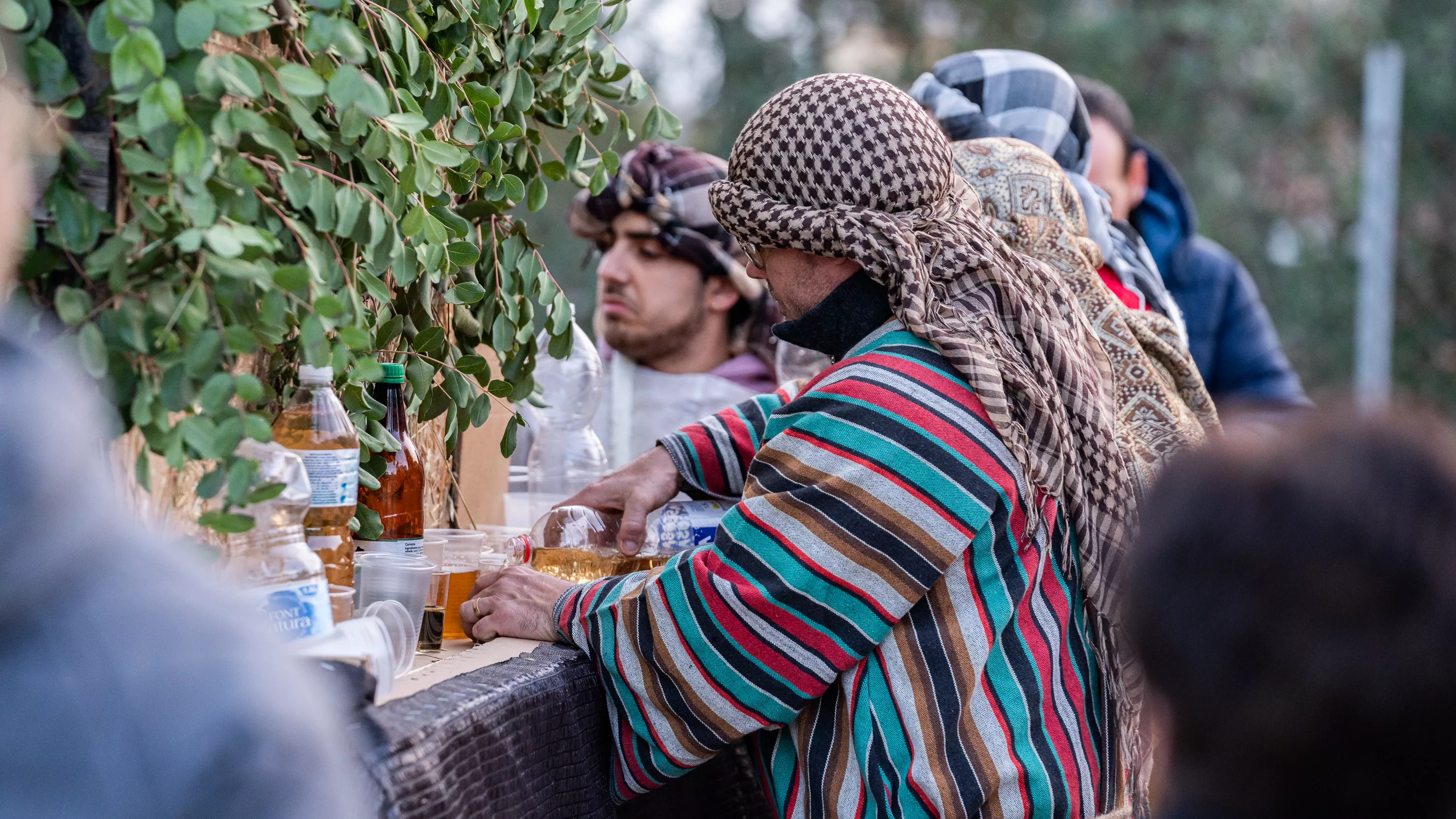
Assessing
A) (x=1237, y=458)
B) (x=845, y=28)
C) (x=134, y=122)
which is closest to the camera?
Result: (x=1237, y=458)

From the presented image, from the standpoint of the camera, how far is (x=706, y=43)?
12.2m

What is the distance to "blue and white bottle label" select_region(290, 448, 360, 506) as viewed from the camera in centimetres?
137

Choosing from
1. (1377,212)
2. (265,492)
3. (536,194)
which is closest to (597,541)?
(536,194)

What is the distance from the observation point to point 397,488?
167 cm

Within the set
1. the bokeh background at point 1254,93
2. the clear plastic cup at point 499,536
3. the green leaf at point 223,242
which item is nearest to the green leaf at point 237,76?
the green leaf at point 223,242

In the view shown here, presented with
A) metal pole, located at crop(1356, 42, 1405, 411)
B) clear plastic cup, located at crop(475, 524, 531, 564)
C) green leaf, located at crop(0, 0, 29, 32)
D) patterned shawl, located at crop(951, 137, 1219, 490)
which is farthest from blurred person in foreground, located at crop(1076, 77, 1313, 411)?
metal pole, located at crop(1356, 42, 1405, 411)

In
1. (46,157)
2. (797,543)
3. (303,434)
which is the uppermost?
(46,157)

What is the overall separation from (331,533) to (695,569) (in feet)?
1.43

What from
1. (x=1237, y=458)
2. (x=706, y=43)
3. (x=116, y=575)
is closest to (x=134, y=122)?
(x=116, y=575)

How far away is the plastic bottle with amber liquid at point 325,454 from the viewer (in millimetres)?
1374

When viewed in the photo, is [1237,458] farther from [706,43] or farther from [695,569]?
[706,43]

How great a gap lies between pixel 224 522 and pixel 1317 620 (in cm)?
88

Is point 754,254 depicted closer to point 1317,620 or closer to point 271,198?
point 271,198

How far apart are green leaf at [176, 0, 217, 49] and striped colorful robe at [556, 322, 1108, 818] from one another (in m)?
0.80
